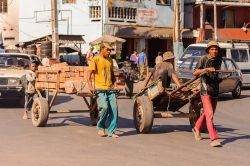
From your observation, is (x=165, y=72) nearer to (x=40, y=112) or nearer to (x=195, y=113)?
(x=195, y=113)

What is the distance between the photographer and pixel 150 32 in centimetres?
4062

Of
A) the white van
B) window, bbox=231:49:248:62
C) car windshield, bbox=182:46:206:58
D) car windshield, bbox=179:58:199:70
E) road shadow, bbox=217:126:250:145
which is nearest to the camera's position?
road shadow, bbox=217:126:250:145

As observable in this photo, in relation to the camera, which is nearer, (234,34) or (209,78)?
(209,78)

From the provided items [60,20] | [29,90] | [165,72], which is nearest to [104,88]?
[165,72]

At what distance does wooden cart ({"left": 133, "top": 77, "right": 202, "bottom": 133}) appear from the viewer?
10523 mm

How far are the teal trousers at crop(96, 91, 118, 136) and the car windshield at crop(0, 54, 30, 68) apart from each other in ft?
26.0

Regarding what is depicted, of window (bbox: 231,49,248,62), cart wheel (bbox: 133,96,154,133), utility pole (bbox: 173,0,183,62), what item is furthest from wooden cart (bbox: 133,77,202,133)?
utility pole (bbox: 173,0,183,62)

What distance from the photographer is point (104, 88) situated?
34.4 feet

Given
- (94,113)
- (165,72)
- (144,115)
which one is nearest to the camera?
(144,115)

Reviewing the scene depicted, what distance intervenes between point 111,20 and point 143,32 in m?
2.46

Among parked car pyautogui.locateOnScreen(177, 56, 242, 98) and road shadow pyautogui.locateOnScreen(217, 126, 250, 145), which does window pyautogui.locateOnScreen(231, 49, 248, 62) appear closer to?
parked car pyautogui.locateOnScreen(177, 56, 242, 98)

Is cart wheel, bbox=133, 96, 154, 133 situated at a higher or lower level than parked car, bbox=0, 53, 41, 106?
lower

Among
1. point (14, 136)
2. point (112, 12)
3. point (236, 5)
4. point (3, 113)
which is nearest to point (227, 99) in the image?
point (3, 113)

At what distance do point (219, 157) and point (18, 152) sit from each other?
3.06 metres
